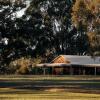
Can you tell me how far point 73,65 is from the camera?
360 feet

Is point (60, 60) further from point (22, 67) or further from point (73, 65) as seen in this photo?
point (22, 67)

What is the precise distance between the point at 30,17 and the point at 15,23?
6.04 m

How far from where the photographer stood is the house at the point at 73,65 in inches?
4310

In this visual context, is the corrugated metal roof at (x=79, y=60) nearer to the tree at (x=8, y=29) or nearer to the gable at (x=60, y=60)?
the gable at (x=60, y=60)

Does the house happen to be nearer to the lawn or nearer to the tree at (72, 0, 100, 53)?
the lawn

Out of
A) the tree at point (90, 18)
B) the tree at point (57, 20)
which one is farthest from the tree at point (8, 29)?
the tree at point (57, 20)

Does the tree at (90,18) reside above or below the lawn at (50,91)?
above

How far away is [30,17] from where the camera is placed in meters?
56.4

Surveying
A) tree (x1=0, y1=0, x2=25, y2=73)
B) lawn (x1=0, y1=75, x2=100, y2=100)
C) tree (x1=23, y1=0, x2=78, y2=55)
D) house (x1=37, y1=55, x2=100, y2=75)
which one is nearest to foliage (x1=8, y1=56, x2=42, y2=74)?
house (x1=37, y1=55, x2=100, y2=75)

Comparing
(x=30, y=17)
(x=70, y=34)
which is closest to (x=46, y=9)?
(x=70, y=34)

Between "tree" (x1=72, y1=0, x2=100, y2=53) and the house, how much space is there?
211ft

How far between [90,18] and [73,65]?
67.9 metres

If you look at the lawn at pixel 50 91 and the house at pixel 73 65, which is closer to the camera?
the lawn at pixel 50 91

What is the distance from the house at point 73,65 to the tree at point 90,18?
64.4 m
